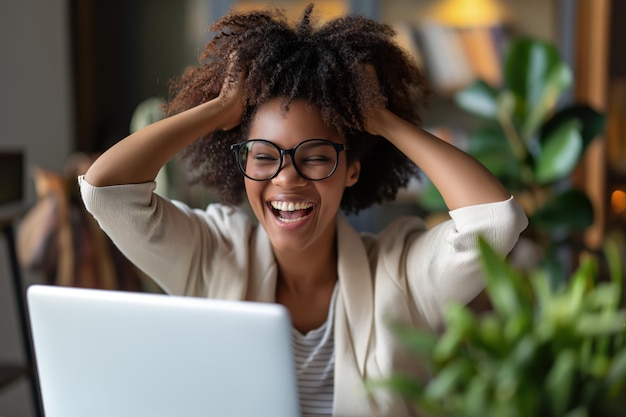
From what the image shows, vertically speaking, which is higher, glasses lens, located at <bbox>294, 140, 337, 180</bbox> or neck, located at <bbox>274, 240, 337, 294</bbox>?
glasses lens, located at <bbox>294, 140, 337, 180</bbox>

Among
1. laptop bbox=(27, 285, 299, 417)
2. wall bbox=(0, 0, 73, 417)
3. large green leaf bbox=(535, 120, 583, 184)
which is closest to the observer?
laptop bbox=(27, 285, 299, 417)

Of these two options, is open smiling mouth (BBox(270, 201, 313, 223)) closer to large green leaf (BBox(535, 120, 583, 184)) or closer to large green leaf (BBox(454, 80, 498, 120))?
large green leaf (BBox(535, 120, 583, 184))

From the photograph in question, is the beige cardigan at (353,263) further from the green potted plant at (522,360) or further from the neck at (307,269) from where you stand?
the green potted plant at (522,360)

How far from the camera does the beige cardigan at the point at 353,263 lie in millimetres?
1192

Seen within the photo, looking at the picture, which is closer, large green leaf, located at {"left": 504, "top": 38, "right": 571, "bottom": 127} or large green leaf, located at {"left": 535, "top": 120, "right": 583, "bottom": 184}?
large green leaf, located at {"left": 535, "top": 120, "right": 583, "bottom": 184}

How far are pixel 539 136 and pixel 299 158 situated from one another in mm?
1530

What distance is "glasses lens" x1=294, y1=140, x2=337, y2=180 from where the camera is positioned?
3.98 ft

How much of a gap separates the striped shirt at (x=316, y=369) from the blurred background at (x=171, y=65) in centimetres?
152

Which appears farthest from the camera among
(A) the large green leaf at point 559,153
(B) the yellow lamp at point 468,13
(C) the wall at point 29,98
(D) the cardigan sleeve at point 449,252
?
(B) the yellow lamp at point 468,13

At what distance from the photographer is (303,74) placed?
1201mm

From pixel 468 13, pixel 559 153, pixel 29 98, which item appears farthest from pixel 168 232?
pixel 468 13

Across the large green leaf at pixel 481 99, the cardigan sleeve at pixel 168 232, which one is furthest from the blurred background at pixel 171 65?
the cardigan sleeve at pixel 168 232

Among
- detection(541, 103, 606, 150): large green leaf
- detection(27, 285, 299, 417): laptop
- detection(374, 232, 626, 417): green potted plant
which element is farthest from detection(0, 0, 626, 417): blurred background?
detection(374, 232, 626, 417): green potted plant

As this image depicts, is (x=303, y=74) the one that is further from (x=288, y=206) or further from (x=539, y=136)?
(x=539, y=136)
